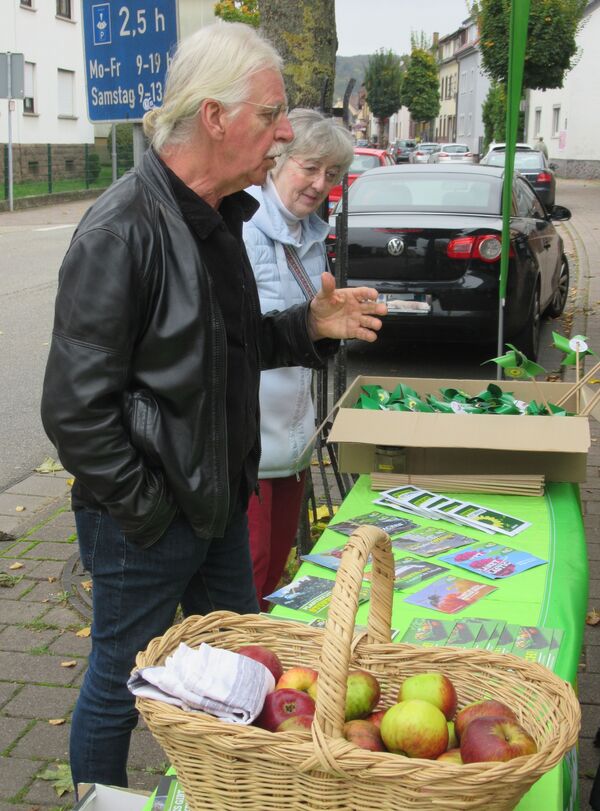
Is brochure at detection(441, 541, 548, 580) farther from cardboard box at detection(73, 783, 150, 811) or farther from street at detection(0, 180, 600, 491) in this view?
street at detection(0, 180, 600, 491)

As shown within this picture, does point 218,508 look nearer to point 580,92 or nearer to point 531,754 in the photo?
point 531,754

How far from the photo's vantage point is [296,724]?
1.45 m

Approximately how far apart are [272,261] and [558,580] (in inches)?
48.3

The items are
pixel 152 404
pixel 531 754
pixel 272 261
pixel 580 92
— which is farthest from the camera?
pixel 580 92

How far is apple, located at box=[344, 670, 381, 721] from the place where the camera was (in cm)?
156

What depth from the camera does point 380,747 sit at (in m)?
1.47

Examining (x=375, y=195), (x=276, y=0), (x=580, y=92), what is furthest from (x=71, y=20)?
(x=276, y=0)

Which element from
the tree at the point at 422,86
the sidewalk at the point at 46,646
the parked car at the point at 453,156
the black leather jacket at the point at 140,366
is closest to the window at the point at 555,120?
the parked car at the point at 453,156

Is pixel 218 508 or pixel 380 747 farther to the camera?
pixel 218 508

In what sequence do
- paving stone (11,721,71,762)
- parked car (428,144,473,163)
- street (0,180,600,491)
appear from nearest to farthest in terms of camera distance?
paving stone (11,721,71,762), street (0,180,600,491), parked car (428,144,473,163)

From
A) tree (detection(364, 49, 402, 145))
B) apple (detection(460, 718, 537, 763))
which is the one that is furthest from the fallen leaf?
tree (detection(364, 49, 402, 145))

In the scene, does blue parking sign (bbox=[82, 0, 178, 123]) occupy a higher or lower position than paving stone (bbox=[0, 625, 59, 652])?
higher

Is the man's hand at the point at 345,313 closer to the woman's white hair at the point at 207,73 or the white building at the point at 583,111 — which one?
the woman's white hair at the point at 207,73

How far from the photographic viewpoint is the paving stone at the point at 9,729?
3.07m
